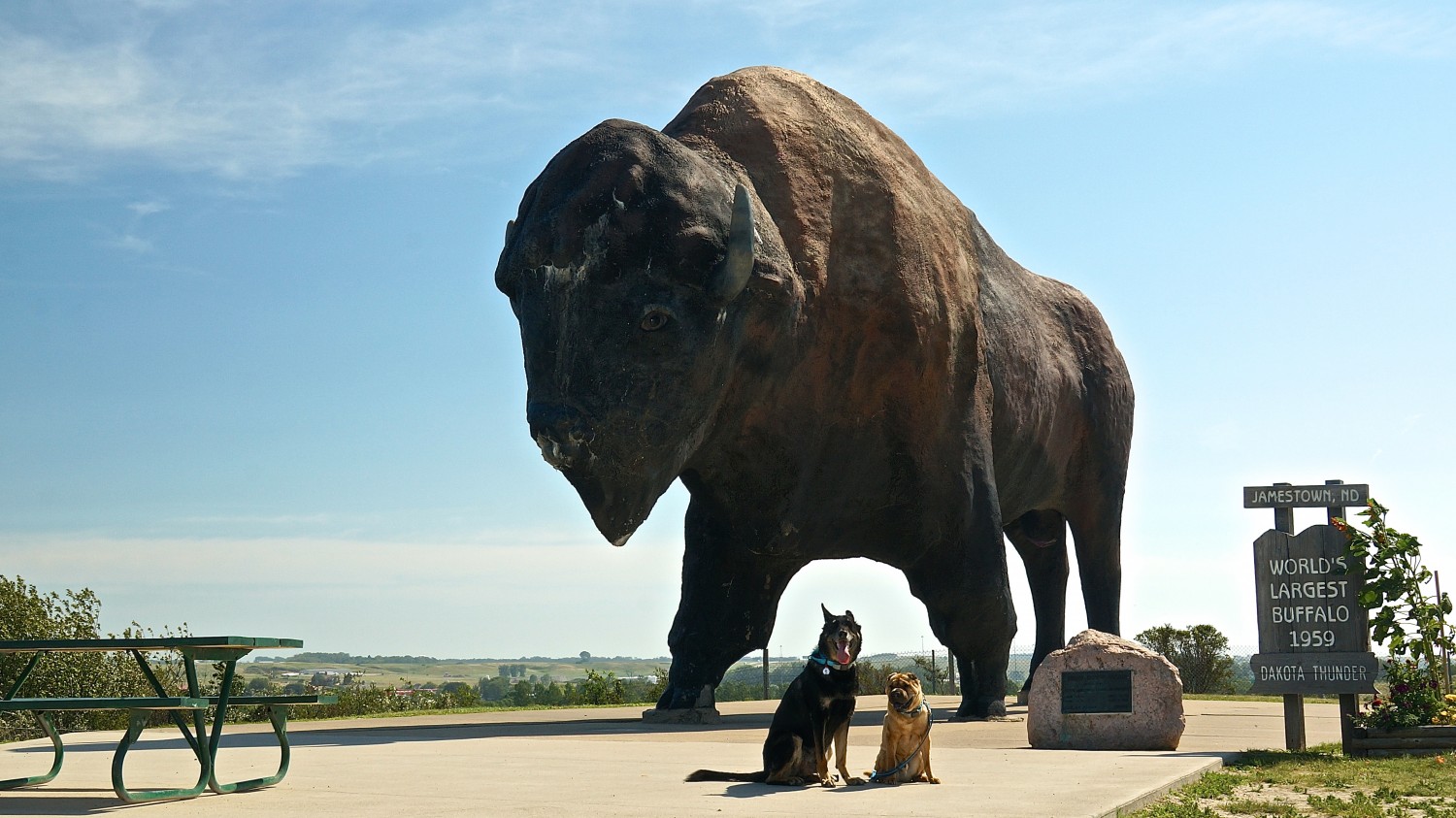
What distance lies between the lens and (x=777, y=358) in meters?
10.5

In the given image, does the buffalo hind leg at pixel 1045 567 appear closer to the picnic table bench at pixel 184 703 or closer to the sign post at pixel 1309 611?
the sign post at pixel 1309 611

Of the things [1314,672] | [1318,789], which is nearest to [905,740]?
[1318,789]

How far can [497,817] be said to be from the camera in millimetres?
5340

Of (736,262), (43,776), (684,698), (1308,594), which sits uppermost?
(736,262)

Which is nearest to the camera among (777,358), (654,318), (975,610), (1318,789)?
(1318,789)

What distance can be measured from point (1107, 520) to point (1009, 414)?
2880 millimetres

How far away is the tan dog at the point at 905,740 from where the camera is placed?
260 inches

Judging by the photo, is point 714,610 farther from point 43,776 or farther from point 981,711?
point 43,776

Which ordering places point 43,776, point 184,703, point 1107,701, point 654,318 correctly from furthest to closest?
point 654,318, point 1107,701, point 43,776, point 184,703

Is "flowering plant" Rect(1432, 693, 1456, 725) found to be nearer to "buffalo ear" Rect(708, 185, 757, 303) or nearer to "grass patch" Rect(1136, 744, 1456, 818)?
"grass patch" Rect(1136, 744, 1456, 818)

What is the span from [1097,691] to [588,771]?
3.44m

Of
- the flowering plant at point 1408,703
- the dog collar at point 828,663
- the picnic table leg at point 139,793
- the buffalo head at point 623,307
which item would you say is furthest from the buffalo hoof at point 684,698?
the picnic table leg at point 139,793

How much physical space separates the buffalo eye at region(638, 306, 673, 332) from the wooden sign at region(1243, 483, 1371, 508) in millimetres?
3839

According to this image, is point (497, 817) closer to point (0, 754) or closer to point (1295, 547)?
point (0, 754)
